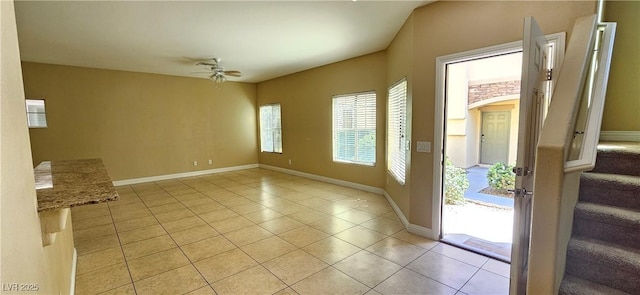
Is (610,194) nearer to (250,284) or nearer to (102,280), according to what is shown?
(250,284)

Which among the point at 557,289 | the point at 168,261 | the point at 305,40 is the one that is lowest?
the point at 168,261

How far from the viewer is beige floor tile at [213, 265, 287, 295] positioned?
224 centimetres

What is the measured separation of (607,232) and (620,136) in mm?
→ 1735

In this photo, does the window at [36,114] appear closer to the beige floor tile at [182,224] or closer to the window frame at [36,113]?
the window frame at [36,113]

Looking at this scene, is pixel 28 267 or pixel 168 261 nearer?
pixel 28 267

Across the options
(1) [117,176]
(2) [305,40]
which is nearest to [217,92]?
(1) [117,176]

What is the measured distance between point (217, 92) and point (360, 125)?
4.21m

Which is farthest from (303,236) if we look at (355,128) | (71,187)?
(355,128)

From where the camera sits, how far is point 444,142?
9.96 ft

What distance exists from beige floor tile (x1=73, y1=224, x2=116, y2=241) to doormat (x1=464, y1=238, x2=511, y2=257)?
4.33 meters

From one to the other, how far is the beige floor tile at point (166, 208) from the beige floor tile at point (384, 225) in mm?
3032

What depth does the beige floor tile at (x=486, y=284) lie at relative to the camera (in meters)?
2.19

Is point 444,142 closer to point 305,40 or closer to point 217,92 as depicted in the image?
point 305,40

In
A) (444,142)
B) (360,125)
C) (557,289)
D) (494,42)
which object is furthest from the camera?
(360,125)
